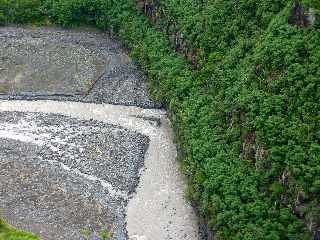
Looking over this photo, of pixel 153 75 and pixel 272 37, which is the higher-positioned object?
pixel 272 37

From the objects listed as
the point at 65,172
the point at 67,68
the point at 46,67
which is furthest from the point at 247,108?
the point at 46,67

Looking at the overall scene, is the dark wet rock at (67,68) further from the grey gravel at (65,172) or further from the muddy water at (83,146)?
the grey gravel at (65,172)

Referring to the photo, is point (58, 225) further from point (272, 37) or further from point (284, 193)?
point (272, 37)

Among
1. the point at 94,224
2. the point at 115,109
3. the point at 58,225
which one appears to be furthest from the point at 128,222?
the point at 115,109

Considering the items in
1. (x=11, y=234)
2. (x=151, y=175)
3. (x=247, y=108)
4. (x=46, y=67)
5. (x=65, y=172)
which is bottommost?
(x=46, y=67)

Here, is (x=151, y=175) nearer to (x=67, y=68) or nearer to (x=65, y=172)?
(x=65, y=172)

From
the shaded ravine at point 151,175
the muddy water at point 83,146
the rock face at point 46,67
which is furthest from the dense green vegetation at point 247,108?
the rock face at point 46,67
